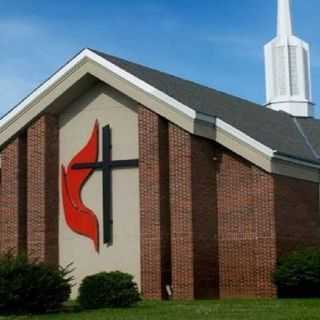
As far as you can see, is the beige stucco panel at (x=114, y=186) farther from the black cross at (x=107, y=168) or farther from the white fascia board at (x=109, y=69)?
the white fascia board at (x=109, y=69)

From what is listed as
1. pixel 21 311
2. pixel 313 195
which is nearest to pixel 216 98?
pixel 313 195

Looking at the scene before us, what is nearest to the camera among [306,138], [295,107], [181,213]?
[181,213]

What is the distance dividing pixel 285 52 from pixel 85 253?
1349cm

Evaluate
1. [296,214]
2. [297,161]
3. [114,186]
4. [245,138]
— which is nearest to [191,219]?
[245,138]

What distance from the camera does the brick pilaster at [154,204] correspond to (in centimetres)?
2508

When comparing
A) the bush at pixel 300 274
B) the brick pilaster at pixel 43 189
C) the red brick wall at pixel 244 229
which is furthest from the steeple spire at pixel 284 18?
the bush at pixel 300 274

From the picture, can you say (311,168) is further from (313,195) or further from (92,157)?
(92,157)

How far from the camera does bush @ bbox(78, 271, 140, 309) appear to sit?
822 inches

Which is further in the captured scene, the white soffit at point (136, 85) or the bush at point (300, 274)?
the white soffit at point (136, 85)

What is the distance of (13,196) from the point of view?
27984 mm

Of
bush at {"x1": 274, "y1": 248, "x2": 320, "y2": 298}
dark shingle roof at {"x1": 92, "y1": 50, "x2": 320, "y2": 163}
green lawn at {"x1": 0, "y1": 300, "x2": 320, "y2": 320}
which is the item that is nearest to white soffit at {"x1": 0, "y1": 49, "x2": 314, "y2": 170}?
dark shingle roof at {"x1": 92, "y1": 50, "x2": 320, "y2": 163}

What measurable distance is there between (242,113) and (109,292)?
10.6 metres

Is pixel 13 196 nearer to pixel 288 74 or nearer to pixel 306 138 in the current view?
pixel 306 138

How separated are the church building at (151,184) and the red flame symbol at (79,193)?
0.11 feet
